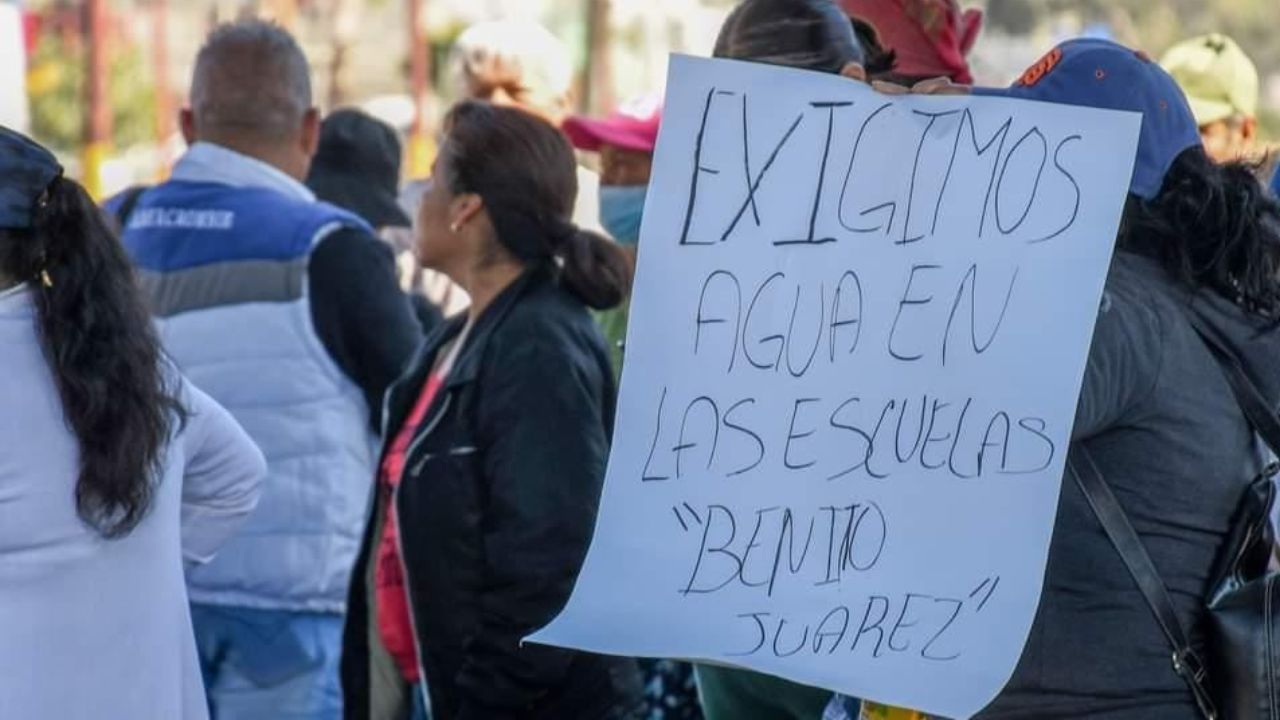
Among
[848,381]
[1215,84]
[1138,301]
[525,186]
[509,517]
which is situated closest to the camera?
[848,381]

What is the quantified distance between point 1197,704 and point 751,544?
73 cm

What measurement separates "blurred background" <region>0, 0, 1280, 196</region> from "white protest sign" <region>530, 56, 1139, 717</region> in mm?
3494

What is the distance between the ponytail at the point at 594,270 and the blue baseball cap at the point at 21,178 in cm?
110

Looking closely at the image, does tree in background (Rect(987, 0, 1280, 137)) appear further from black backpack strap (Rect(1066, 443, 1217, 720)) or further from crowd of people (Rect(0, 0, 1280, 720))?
black backpack strap (Rect(1066, 443, 1217, 720))

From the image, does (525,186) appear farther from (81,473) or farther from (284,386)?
(81,473)

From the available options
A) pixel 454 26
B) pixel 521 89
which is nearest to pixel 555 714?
pixel 521 89

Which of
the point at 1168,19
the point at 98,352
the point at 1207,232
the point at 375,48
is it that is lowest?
the point at 375,48

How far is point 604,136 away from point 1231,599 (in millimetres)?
→ 2917

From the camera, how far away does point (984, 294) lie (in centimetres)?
291

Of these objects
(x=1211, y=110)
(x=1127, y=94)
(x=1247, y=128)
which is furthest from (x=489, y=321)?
(x=1247, y=128)

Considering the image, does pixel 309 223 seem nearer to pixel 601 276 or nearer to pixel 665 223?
pixel 601 276

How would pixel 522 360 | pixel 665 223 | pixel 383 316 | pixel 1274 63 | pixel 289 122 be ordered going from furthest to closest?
pixel 1274 63 → pixel 289 122 → pixel 383 316 → pixel 522 360 → pixel 665 223

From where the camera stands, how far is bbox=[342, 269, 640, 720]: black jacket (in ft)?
13.4

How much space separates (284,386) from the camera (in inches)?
195
